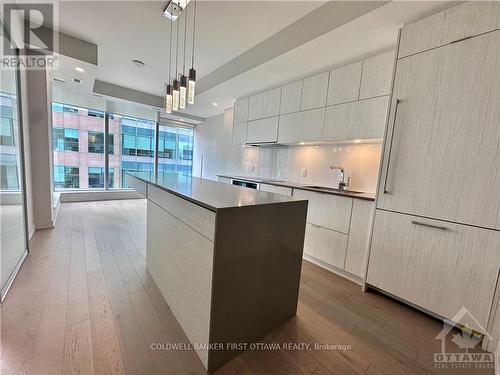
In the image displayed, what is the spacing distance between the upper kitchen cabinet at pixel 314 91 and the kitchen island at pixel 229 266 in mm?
1808

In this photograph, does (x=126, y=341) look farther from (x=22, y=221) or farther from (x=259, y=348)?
(x=22, y=221)

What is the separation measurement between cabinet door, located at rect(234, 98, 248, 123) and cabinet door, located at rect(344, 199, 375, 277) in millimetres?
2653

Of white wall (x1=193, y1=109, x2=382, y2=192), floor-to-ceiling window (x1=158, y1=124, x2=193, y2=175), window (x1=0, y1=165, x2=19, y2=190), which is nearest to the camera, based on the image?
window (x1=0, y1=165, x2=19, y2=190)

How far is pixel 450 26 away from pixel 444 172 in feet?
3.51

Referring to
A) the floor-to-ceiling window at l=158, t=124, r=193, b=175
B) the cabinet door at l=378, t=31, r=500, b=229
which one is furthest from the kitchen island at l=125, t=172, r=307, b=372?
the floor-to-ceiling window at l=158, t=124, r=193, b=175

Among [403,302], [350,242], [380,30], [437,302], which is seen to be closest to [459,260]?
[437,302]

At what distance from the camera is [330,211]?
2.35 meters

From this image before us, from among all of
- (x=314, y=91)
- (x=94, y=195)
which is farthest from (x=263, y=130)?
(x=94, y=195)

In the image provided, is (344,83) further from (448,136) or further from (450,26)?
(448,136)

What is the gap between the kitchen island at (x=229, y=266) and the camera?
3.52 feet

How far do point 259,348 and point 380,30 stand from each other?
2749mm

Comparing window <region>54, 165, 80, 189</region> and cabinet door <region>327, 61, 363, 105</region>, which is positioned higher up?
cabinet door <region>327, 61, 363, 105</region>

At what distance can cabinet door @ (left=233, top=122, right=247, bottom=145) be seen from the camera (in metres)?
3.96

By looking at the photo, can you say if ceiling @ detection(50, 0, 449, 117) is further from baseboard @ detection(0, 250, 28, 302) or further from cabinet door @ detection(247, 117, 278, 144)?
baseboard @ detection(0, 250, 28, 302)
